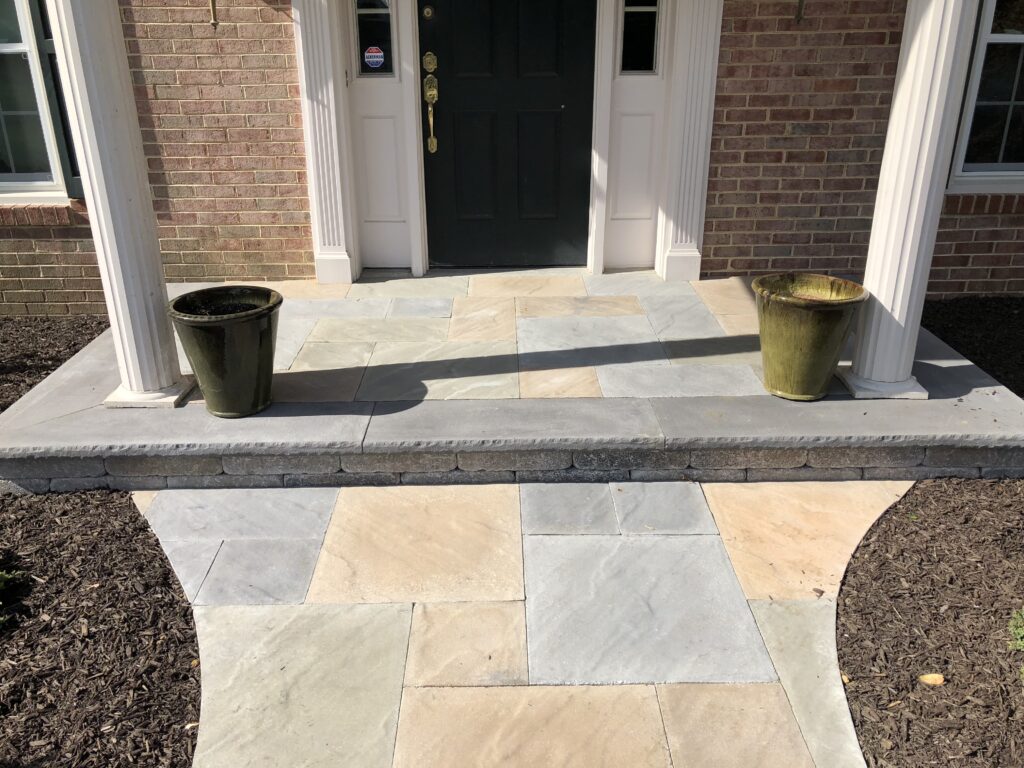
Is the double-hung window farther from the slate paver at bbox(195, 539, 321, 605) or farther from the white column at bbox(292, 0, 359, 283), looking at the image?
the slate paver at bbox(195, 539, 321, 605)

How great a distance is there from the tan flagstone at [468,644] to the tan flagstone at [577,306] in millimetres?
2636

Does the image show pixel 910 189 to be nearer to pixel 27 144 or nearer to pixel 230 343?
pixel 230 343

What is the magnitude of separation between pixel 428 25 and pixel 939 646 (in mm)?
4727

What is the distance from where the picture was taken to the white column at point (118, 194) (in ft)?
11.0

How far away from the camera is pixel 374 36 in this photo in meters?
5.53

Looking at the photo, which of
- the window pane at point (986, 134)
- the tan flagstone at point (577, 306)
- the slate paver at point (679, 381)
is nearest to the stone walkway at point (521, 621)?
the slate paver at point (679, 381)

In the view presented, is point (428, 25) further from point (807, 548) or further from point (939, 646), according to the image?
point (939, 646)

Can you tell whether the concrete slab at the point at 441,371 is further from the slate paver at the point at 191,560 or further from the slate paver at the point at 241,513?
the slate paver at the point at 191,560

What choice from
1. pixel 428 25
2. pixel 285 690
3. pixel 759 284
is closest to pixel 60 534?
pixel 285 690

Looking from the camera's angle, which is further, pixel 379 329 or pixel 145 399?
pixel 379 329

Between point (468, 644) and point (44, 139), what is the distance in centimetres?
472

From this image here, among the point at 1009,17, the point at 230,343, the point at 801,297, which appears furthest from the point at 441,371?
the point at 1009,17

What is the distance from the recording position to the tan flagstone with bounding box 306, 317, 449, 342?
16.0ft

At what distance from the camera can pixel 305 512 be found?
353 centimetres
